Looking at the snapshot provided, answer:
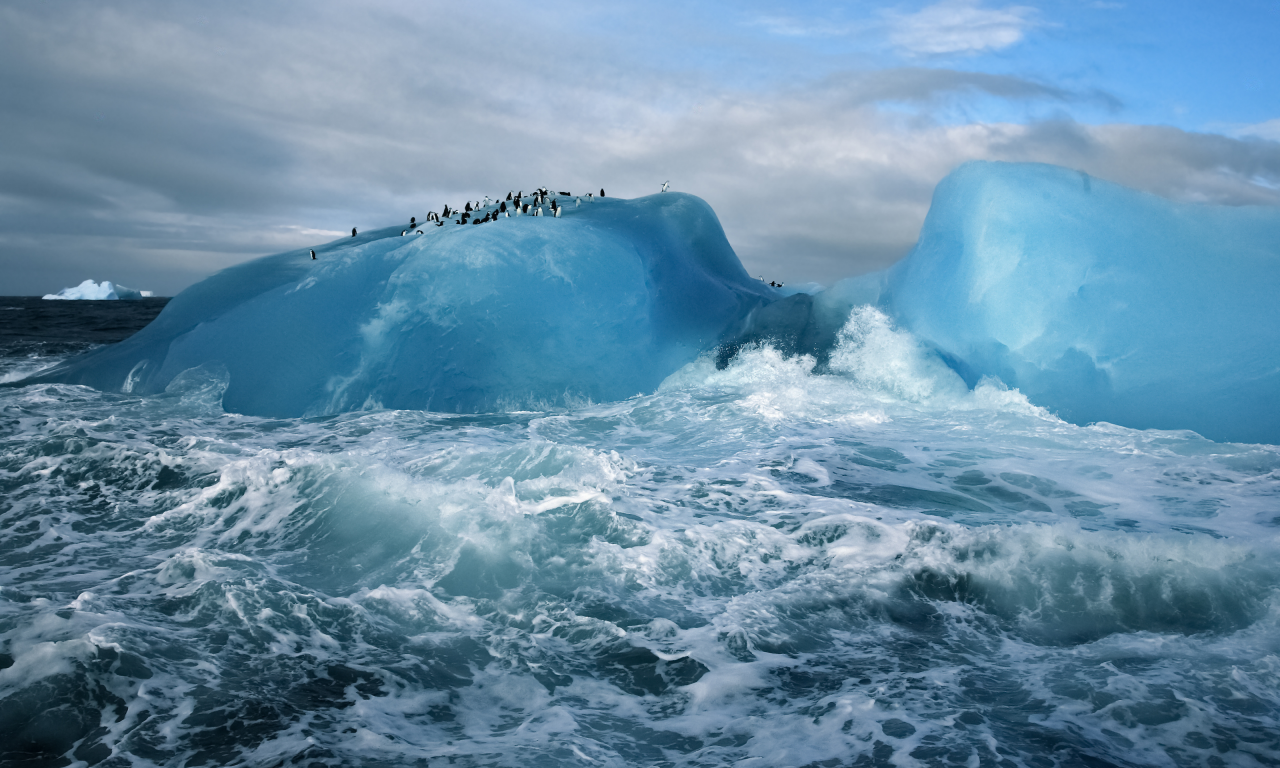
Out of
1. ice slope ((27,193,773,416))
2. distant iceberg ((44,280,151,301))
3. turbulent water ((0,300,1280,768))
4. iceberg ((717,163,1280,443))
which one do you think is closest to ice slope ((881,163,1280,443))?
iceberg ((717,163,1280,443))

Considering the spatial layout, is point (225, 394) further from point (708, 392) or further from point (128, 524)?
point (708, 392)

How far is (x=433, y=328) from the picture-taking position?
35.2 feet

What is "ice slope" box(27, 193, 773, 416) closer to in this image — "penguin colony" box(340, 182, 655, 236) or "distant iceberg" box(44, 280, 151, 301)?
"penguin colony" box(340, 182, 655, 236)

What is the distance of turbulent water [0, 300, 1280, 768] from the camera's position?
3.30 metres

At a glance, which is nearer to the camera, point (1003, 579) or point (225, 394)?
point (1003, 579)

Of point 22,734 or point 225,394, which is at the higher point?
point 225,394

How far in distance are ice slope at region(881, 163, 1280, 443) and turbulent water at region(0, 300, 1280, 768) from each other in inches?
A: 41.9

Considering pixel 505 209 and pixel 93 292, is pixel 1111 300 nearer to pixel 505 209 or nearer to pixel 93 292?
pixel 505 209

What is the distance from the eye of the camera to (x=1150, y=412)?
9.33 meters

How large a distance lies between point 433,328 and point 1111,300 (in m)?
9.70

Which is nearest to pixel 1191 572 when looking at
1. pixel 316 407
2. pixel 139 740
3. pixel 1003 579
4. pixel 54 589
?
pixel 1003 579

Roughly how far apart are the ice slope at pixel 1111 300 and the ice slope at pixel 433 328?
474 cm

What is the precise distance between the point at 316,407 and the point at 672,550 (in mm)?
7206

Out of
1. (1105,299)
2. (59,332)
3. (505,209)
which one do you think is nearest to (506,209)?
(505,209)
